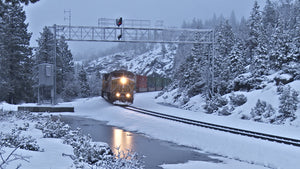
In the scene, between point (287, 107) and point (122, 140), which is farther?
point (287, 107)

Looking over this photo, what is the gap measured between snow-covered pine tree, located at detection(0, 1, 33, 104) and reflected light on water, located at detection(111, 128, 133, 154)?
23668 millimetres

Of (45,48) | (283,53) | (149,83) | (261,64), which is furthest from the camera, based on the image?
(149,83)

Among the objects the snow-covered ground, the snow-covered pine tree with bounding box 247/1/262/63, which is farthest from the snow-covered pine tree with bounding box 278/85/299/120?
the snow-covered pine tree with bounding box 247/1/262/63

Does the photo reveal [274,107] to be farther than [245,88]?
No

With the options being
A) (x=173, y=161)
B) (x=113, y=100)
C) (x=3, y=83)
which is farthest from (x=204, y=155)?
(x=3, y=83)

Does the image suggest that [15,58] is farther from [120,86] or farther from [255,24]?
[255,24]

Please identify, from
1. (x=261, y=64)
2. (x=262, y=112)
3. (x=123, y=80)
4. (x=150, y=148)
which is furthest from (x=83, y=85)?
(x=150, y=148)

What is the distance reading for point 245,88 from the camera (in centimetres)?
3183

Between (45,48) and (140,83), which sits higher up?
(45,48)

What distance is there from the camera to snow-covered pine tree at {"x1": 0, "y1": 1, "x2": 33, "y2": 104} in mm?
35250

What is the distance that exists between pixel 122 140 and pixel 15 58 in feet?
93.3

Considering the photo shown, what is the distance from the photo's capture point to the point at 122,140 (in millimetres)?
14000

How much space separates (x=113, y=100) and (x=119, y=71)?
10.8 ft

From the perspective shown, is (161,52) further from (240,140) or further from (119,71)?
(240,140)
